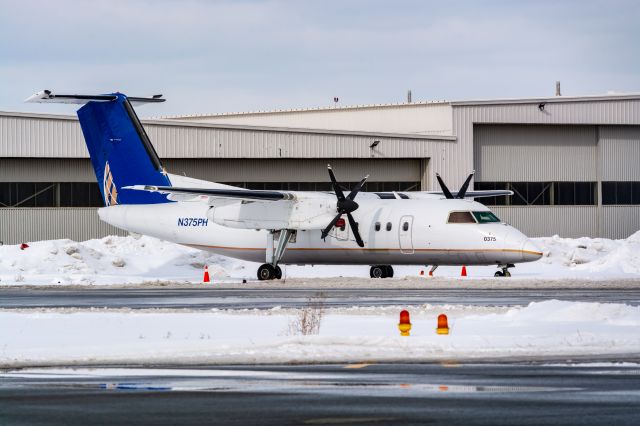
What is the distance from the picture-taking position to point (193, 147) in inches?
2101

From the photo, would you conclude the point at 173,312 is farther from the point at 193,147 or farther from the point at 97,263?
the point at 193,147

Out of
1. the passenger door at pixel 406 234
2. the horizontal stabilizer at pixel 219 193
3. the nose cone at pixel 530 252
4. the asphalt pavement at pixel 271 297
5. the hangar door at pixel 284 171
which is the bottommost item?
the asphalt pavement at pixel 271 297

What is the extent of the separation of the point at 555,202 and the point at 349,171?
1171cm

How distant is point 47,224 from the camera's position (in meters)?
53.1

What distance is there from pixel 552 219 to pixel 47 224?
26989mm

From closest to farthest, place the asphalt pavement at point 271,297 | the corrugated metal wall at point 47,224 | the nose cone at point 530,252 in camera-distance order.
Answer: the asphalt pavement at point 271,297 < the nose cone at point 530,252 < the corrugated metal wall at point 47,224

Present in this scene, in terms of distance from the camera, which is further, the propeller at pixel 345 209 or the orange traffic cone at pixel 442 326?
the propeller at pixel 345 209

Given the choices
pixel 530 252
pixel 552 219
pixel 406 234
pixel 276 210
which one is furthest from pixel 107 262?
pixel 552 219

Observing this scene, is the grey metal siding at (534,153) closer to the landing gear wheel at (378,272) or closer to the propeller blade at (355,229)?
the landing gear wheel at (378,272)

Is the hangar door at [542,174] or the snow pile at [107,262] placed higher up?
the hangar door at [542,174]

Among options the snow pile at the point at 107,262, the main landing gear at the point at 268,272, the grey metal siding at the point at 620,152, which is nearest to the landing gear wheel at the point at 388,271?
the main landing gear at the point at 268,272

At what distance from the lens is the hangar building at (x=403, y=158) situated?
2088 inches

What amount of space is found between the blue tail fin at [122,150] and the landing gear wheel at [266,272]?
203 inches

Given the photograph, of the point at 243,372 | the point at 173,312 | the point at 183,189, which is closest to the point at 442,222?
the point at 183,189
